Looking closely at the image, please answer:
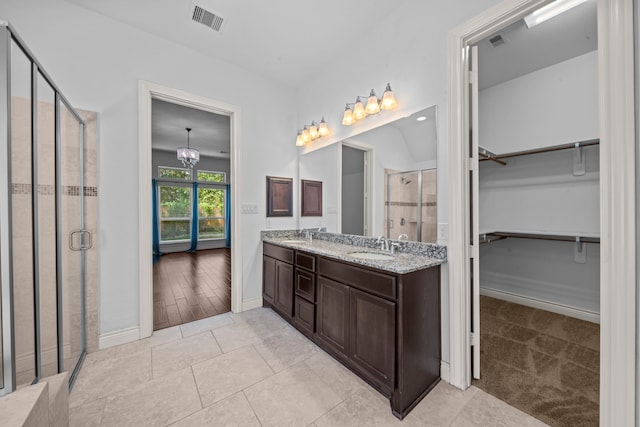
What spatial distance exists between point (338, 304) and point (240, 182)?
1829mm

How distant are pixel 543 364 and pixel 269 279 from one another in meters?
2.55

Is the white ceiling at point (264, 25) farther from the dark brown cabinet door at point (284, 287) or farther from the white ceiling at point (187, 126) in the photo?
the dark brown cabinet door at point (284, 287)

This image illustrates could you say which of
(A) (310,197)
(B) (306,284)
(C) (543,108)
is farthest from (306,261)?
(C) (543,108)

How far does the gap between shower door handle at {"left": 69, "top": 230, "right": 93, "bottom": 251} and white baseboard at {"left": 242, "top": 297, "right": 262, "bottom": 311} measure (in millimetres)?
1597

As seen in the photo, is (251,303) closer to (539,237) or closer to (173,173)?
(539,237)

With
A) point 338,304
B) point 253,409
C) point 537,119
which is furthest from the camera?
point 537,119

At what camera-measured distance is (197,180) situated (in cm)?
734

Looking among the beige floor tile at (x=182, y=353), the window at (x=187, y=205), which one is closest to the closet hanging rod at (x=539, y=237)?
the beige floor tile at (x=182, y=353)

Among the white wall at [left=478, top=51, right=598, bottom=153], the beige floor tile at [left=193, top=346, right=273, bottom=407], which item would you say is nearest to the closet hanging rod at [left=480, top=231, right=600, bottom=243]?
Answer: the white wall at [left=478, top=51, right=598, bottom=153]

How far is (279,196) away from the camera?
3262mm

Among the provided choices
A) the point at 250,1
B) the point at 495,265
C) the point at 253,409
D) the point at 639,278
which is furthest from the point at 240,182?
the point at 495,265

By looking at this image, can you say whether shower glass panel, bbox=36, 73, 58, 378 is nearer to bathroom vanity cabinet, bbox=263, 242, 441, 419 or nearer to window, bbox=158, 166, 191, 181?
bathroom vanity cabinet, bbox=263, 242, 441, 419

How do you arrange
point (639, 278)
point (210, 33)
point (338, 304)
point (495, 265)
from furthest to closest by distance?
point (495, 265) < point (210, 33) < point (338, 304) < point (639, 278)

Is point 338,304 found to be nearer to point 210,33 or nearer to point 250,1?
point 250,1
